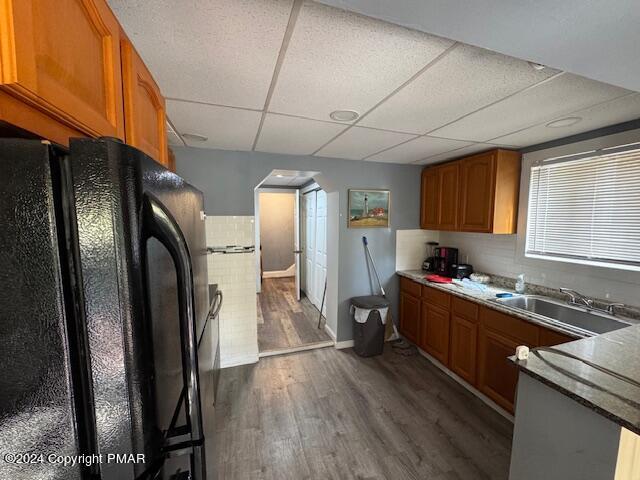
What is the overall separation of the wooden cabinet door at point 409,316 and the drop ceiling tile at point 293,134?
205 centimetres

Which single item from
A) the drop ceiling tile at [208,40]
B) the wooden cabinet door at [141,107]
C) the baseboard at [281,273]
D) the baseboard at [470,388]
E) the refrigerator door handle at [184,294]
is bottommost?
the baseboard at [470,388]

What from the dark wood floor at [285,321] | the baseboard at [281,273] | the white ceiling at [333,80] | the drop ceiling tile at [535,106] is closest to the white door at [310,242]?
the dark wood floor at [285,321]

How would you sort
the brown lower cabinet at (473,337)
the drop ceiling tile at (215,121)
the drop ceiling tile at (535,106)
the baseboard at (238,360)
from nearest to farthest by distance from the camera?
the drop ceiling tile at (535,106) < the drop ceiling tile at (215,121) < the brown lower cabinet at (473,337) < the baseboard at (238,360)

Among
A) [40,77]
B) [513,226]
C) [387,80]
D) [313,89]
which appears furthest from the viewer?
[513,226]

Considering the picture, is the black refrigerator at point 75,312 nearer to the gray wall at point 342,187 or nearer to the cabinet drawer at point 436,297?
the gray wall at point 342,187

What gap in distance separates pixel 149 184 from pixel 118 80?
68 centimetres

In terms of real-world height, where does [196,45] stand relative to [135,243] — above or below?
above

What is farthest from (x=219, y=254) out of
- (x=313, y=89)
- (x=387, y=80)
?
(x=387, y=80)

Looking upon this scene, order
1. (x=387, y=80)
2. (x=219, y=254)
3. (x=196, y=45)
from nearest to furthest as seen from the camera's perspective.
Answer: (x=196, y=45)
(x=387, y=80)
(x=219, y=254)

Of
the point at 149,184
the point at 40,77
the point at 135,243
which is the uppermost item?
the point at 40,77

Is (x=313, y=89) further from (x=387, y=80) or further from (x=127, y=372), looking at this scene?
(x=127, y=372)

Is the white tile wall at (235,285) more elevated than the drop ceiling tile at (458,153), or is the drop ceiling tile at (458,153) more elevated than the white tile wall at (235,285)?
the drop ceiling tile at (458,153)

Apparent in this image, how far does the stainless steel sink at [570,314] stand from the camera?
1757mm

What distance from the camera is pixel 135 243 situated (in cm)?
42
